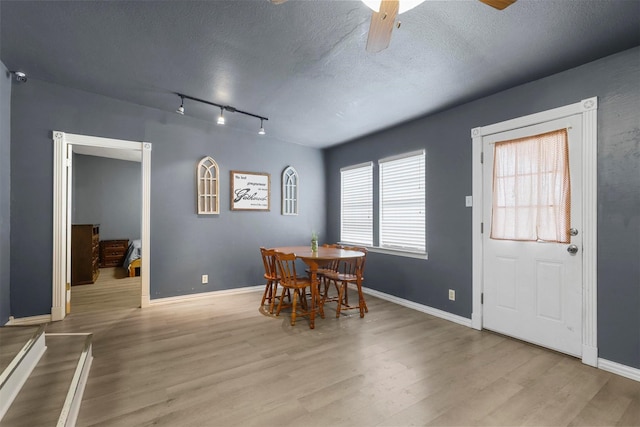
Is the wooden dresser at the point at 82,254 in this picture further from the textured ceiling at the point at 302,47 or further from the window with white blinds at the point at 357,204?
the window with white blinds at the point at 357,204

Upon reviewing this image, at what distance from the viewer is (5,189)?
2.91 m

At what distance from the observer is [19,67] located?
2803mm

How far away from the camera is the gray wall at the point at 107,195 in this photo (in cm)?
634

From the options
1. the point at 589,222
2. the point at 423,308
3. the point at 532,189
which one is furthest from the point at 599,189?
the point at 423,308

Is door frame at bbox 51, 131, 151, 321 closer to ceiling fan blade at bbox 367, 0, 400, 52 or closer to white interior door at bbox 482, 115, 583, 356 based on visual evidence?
ceiling fan blade at bbox 367, 0, 400, 52

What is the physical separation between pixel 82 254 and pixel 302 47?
506 cm

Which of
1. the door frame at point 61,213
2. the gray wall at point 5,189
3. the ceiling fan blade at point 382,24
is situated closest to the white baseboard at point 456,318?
the ceiling fan blade at point 382,24

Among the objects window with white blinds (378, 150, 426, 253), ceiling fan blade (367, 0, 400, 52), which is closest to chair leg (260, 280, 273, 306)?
window with white blinds (378, 150, 426, 253)

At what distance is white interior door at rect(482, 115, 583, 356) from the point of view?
96.1 inches

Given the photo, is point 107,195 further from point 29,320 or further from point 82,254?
point 29,320

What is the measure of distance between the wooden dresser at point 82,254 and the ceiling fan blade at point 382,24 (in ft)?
17.3

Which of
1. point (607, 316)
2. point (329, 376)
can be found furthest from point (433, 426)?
point (607, 316)

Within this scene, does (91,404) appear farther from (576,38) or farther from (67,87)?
(576,38)

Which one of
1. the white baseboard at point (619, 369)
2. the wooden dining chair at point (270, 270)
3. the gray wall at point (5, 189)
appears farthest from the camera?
the wooden dining chair at point (270, 270)
